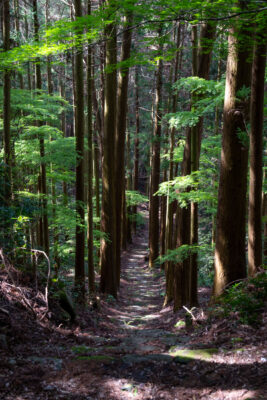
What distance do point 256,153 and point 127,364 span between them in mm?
4684

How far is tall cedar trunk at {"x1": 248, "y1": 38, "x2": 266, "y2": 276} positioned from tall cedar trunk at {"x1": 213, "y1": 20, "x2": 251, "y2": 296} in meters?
0.22

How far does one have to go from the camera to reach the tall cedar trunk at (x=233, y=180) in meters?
6.68

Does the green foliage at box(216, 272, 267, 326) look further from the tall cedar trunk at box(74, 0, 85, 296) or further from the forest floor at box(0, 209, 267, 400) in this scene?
the tall cedar trunk at box(74, 0, 85, 296)

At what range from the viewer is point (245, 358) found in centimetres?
443

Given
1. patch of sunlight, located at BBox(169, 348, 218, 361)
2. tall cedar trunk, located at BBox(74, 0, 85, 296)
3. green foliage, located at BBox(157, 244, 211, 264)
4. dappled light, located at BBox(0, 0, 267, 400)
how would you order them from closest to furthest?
dappled light, located at BBox(0, 0, 267, 400) < patch of sunlight, located at BBox(169, 348, 218, 361) < green foliage, located at BBox(157, 244, 211, 264) < tall cedar trunk, located at BBox(74, 0, 85, 296)

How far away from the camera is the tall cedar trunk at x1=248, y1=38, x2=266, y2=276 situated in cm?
632

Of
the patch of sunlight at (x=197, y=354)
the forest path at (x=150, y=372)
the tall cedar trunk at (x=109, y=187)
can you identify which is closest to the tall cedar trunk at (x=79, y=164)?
the tall cedar trunk at (x=109, y=187)

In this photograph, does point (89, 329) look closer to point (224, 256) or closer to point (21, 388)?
point (224, 256)

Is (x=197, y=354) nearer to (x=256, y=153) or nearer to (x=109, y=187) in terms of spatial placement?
(x=256, y=153)

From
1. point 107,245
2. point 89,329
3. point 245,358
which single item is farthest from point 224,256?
point 107,245

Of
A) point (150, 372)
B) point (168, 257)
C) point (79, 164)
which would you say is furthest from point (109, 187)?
point (150, 372)

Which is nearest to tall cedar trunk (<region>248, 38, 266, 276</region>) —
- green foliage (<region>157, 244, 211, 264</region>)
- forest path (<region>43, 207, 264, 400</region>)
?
green foliage (<region>157, 244, 211, 264</region>)

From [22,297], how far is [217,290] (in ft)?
13.0

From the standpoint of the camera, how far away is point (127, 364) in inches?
189
